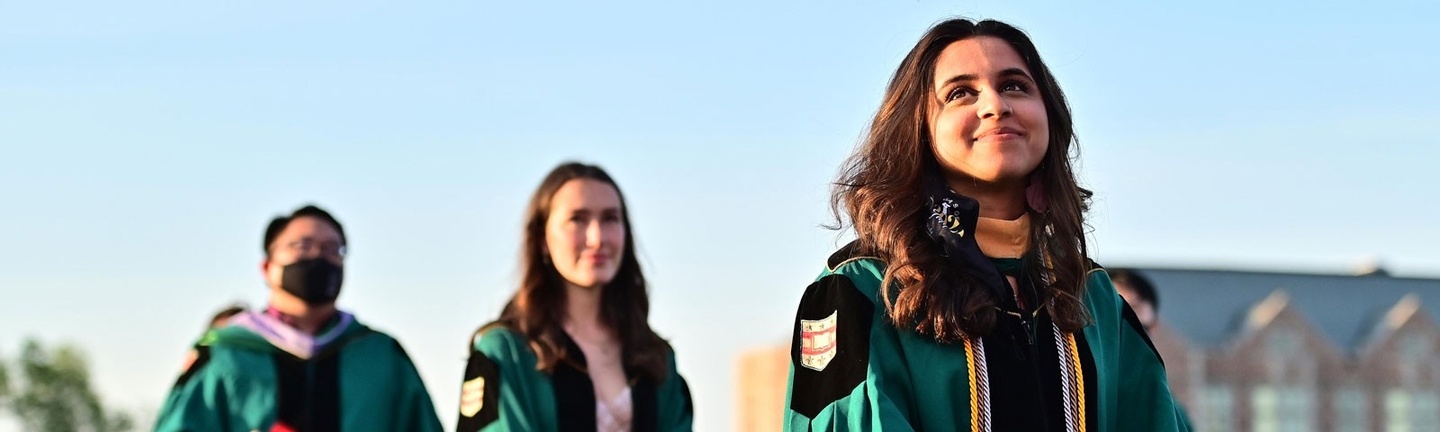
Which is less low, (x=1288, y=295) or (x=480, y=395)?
(x=480, y=395)

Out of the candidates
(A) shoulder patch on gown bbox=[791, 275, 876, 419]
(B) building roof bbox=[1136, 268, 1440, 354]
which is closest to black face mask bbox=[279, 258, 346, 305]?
(A) shoulder patch on gown bbox=[791, 275, 876, 419]

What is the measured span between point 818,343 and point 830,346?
0.05m

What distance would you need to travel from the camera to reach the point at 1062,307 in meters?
4.64

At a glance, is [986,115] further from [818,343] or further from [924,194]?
[818,343]

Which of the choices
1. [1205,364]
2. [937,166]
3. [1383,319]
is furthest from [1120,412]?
[1383,319]

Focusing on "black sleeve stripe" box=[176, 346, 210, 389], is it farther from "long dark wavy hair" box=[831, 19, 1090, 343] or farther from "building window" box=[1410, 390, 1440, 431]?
"building window" box=[1410, 390, 1440, 431]

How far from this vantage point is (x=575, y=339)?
8992 millimetres

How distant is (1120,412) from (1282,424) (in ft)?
214

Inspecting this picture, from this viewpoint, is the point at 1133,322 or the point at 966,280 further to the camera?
the point at 1133,322

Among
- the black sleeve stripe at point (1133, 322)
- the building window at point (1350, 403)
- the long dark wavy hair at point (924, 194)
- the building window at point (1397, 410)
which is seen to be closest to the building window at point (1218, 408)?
the building window at point (1350, 403)

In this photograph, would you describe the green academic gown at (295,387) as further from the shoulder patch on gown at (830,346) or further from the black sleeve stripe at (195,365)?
the shoulder patch on gown at (830,346)

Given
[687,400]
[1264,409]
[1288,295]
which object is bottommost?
[1264,409]

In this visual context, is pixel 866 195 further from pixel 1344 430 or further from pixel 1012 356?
pixel 1344 430

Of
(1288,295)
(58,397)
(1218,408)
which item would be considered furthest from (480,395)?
(1288,295)
